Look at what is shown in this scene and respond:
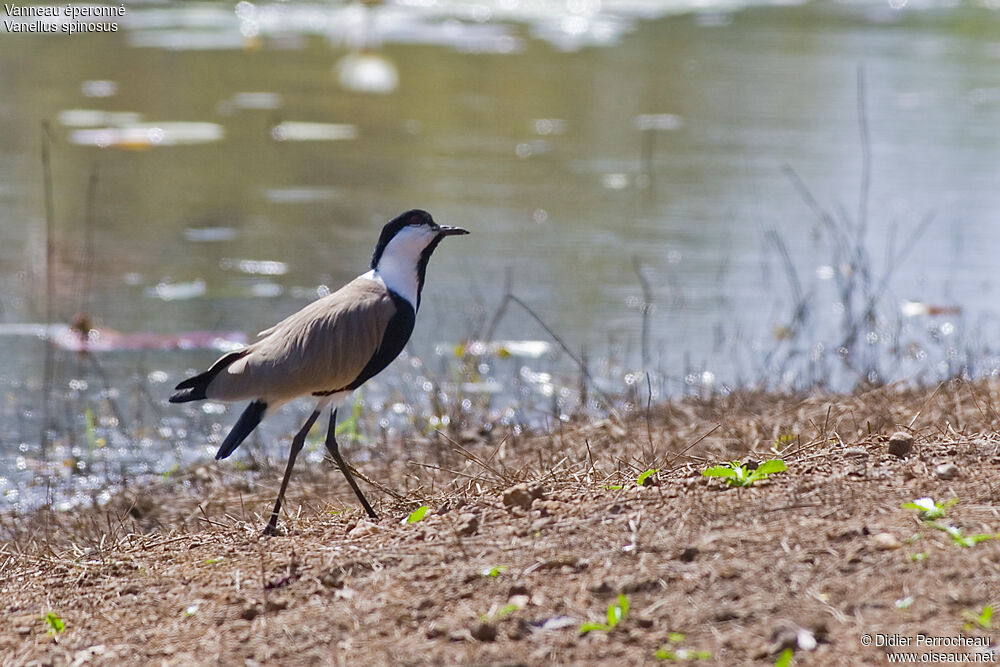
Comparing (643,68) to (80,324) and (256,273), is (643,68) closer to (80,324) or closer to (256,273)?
(256,273)

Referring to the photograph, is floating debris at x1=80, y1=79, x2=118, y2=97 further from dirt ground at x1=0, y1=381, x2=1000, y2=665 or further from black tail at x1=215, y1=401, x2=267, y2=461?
black tail at x1=215, y1=401, x2=267, y2=461

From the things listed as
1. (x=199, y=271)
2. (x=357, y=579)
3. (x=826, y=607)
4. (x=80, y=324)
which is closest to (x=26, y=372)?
(x=80, y=324)

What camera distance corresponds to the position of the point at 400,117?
45.1 feet

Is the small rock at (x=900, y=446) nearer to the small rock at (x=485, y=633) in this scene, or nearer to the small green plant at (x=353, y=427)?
the small rock at (x=485, y=633)

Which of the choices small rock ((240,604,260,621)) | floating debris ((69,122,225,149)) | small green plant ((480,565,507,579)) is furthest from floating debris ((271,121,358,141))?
small green plant ((480,565,507,579))

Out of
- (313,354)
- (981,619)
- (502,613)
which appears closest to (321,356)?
(313,354)

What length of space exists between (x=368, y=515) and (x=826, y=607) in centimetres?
182

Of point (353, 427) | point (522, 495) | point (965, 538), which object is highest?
point (965, 538)

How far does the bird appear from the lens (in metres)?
4.64

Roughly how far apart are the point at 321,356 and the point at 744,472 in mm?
1465

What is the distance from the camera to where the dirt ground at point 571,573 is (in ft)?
10.3

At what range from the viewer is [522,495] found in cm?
411

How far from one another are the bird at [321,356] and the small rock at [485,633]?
133 centimetres

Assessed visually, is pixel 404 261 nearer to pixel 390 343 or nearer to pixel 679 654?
pixel 390 343
